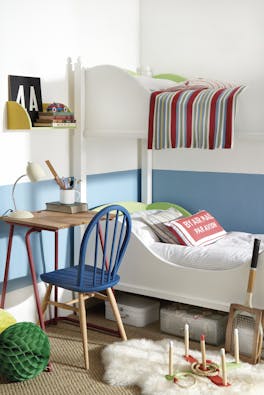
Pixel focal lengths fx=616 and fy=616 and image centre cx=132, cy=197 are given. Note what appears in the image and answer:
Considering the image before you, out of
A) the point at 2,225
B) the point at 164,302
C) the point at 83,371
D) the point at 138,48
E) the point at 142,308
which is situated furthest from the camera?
the point at 138,48

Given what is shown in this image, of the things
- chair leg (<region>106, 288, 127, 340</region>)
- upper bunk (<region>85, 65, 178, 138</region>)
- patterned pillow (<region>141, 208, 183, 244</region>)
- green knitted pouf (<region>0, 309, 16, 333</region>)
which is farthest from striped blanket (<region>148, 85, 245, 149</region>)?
green knitted pouf (<region>0, 309, 16, 333</region>)

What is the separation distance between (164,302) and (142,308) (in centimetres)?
33

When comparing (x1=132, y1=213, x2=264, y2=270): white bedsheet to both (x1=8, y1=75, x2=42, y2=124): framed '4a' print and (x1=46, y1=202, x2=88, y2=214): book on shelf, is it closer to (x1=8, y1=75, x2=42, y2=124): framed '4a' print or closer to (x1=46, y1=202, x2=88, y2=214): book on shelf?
(x1=46, y1=202, x2=88, y2=214): book on shelf

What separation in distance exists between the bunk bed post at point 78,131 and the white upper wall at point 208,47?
0.81m

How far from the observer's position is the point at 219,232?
4086mm

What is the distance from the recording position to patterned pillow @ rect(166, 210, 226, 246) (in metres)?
3.88

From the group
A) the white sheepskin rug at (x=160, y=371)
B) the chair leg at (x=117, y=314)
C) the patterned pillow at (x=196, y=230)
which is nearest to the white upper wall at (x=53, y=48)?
the patterned pillow at (x=196, y=230)

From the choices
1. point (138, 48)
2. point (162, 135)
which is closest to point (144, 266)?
point (162, 135)

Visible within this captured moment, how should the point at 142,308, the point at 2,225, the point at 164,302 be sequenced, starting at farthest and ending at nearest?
the point at 164,302
the point at 142,308
the point at 2,225

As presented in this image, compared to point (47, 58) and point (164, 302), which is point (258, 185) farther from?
point (47, 58)

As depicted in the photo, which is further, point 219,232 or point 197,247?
point 219,232

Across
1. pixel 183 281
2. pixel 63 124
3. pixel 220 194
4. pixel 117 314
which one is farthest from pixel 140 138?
pixel 117 314

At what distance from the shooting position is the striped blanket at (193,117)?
3.60 metres

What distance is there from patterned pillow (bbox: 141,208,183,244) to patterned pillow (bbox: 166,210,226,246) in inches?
1.5
